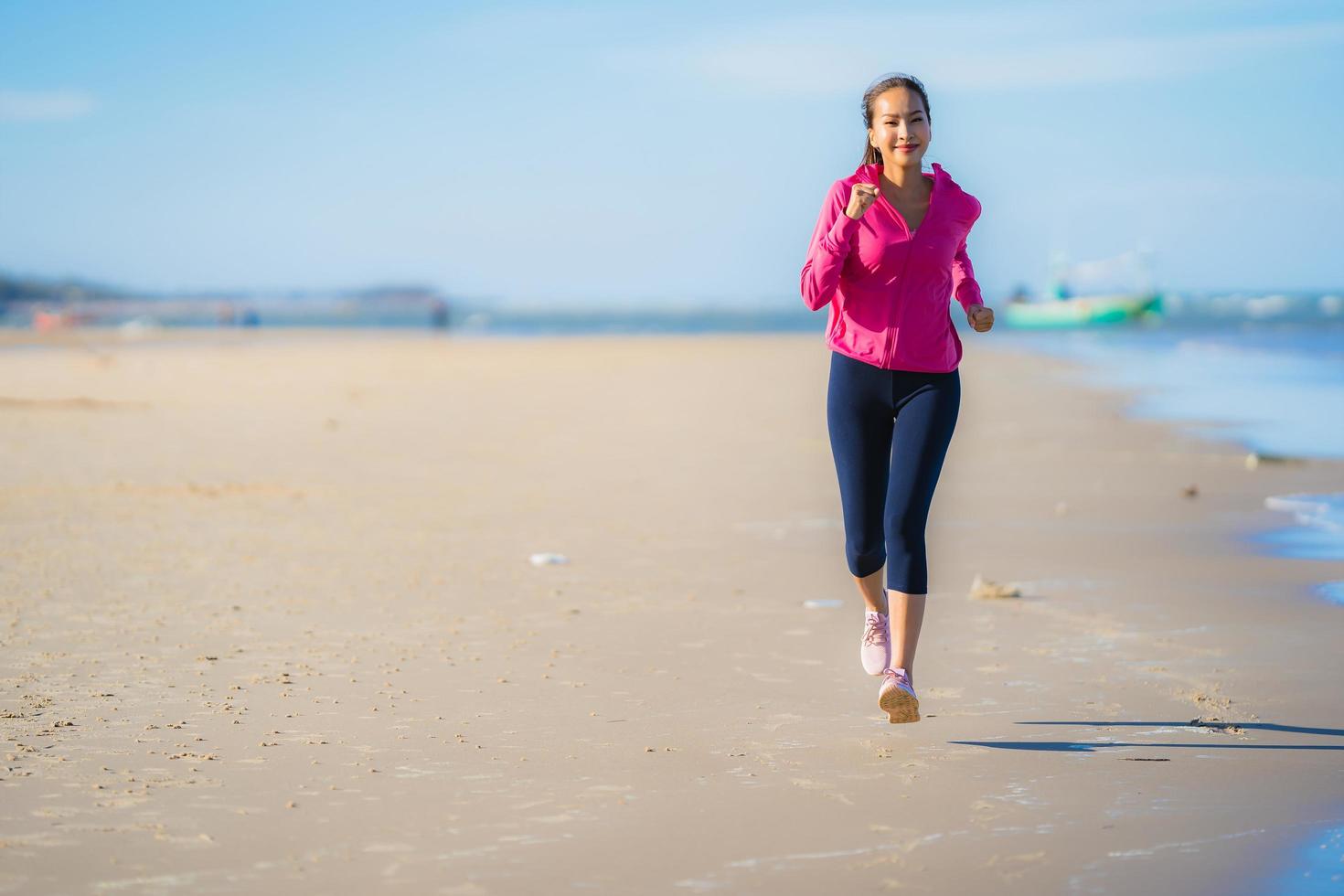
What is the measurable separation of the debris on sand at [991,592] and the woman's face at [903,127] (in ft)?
8.86

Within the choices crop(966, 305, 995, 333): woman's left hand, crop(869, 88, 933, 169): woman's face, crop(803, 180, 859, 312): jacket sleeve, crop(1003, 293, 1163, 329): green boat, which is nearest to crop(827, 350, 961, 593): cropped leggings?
crop(966, 305, 995, 333): woman's left hand

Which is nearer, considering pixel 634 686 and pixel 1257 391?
pixel 634 686

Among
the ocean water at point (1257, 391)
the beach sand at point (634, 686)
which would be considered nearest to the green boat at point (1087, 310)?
the ocean water at point (1257, 391)

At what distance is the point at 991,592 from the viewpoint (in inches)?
250

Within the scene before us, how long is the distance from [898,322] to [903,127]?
22.0 inches

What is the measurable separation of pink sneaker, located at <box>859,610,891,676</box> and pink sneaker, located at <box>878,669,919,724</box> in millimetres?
180

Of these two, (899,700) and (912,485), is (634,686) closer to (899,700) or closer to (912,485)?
(899,700)

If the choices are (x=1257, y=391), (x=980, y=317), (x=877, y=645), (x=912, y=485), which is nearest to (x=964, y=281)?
(x=980, y=317)

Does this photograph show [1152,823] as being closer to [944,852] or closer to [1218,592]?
[944,852]

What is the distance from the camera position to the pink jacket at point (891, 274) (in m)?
4.10

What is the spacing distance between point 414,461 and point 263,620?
6.18 m

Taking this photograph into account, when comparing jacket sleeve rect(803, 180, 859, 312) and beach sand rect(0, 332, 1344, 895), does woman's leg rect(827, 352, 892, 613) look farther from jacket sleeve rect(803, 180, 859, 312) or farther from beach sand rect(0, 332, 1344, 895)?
beach sand rect(0, 332, 1344, 895)

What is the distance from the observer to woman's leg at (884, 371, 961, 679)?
4168 mm

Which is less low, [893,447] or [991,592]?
[893,447]
